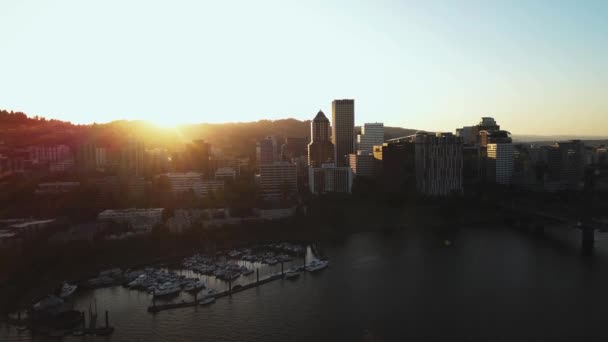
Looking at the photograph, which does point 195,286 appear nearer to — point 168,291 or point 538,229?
point 168,291

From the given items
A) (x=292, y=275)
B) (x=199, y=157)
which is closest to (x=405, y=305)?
(x=292, y=275)

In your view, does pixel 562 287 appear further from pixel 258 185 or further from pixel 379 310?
pixel 258 185

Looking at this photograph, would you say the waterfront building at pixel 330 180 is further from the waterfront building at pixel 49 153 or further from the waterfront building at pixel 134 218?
the waterfront building at pixel 49 153

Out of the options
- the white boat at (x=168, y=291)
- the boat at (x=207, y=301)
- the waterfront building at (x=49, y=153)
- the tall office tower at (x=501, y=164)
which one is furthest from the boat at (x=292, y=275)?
the tall office tower at (x=501, y=164)

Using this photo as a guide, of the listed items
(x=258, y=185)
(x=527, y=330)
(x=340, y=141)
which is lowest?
(x=527, y=330)

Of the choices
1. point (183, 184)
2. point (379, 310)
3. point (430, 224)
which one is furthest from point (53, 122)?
point (430, 224)
